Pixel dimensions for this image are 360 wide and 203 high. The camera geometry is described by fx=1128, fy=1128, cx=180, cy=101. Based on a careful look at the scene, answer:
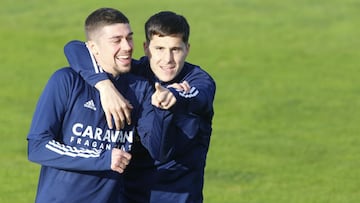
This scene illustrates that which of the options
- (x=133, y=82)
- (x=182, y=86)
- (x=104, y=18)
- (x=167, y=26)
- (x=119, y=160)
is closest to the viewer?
(x=119, y=160)

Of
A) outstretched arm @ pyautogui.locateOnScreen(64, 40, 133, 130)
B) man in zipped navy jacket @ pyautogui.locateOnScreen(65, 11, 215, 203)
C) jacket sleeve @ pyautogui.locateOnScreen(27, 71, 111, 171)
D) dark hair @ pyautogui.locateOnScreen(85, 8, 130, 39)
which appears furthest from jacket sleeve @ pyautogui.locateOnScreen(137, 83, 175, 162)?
dark hair @ pyautogui.locateOnScreen(85, 8, 130, 39)

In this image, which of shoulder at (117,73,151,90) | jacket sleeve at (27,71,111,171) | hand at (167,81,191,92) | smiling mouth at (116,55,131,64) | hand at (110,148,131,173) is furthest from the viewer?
shoulder at (117,73,151,90)

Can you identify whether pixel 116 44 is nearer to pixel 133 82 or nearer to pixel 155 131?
pixel 133 82

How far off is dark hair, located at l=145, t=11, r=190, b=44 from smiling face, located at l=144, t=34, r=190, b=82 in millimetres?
29

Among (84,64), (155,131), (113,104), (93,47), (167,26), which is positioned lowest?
(155,131)

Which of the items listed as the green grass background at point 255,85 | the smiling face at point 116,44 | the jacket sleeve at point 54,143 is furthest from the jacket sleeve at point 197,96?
the green grass background at point 255,85

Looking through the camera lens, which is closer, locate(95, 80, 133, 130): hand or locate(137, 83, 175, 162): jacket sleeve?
locate(95, 80, 133, 130): hand

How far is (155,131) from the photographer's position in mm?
7734

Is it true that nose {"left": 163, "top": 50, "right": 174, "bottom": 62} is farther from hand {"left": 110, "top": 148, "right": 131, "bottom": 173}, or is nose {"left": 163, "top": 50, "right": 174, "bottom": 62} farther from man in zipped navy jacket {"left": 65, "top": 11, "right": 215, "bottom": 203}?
hand {"left": 110, "top": 148, "right": 131, "bottom": 173}

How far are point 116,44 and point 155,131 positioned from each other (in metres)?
0.66

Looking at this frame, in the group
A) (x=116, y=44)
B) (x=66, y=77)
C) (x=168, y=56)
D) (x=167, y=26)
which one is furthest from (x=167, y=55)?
(x=66, y=77)

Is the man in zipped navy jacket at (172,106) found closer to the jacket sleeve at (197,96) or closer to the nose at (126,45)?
the jacket sleeve at (197,96)

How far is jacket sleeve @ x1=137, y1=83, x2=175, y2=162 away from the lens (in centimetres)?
769

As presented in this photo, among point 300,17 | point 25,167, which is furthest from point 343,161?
point 300,17
